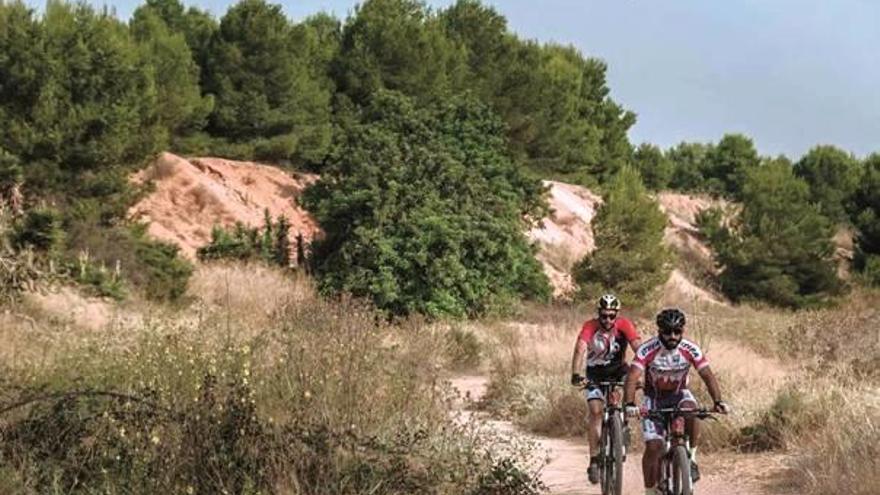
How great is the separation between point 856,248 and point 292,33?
1288 inches

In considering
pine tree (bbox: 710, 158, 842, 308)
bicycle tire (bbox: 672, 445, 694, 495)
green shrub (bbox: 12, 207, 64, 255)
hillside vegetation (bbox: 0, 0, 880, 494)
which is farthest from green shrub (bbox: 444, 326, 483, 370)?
pine tree (bbox: 710, 158, 842, 308)

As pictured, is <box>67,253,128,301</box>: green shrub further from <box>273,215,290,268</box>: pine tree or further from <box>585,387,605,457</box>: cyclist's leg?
<box>585,387,605,457</box>: cyclist's leg

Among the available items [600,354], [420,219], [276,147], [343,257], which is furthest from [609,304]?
[276,147]

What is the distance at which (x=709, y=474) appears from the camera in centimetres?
1134

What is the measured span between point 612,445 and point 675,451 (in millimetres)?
1850

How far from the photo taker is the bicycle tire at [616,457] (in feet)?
30.3

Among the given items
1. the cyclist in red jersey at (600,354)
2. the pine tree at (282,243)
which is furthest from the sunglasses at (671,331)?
the pine tree at (282,243)

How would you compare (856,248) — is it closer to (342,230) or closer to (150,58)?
(342,230)

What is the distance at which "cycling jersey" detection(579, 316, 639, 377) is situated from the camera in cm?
997

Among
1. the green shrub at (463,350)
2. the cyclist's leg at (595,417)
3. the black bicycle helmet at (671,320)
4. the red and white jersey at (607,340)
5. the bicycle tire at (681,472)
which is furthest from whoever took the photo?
the green shrub at (463,350)

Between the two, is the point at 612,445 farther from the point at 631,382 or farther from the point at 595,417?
the point at 631,382

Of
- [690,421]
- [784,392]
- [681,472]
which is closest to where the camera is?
[681,472]

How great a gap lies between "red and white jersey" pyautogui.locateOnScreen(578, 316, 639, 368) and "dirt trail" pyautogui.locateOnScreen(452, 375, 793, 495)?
1307 millimetres

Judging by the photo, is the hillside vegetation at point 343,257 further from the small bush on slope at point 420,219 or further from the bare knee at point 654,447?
the bare knee at point 654,447
